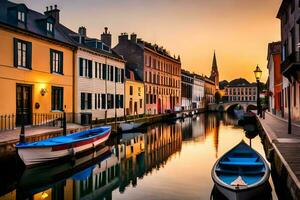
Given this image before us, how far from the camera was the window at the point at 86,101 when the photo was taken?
30.7 m

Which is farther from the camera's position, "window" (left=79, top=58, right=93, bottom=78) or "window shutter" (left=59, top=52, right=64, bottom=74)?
"window" (left=79, top=58, right=93, bottom=78)

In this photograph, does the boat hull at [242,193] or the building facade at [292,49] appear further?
the building facade at [292,49]

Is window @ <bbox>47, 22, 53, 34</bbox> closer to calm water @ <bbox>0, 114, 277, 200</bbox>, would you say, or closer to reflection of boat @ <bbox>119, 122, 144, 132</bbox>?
calm water @ <bbox>0, 114, 277, 200</bbox>

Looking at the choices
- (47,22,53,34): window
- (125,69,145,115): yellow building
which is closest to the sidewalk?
(47,22,53,34): window

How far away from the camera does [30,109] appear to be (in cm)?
2352

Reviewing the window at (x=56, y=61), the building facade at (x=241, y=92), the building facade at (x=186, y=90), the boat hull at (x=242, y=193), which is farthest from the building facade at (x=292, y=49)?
the building facade at (x=241, y=92)

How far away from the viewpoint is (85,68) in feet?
102

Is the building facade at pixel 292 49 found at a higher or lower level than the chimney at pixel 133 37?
lower

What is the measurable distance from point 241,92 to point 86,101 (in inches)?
5222

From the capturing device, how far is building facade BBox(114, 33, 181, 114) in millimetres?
53438

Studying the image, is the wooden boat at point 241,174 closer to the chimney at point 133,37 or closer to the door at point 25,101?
the door at point 25,101

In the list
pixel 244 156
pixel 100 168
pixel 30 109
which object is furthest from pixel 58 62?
pixel 244 156

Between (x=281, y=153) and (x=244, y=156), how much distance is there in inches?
56.8

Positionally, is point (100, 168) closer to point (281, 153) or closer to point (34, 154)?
point (34, 154)
